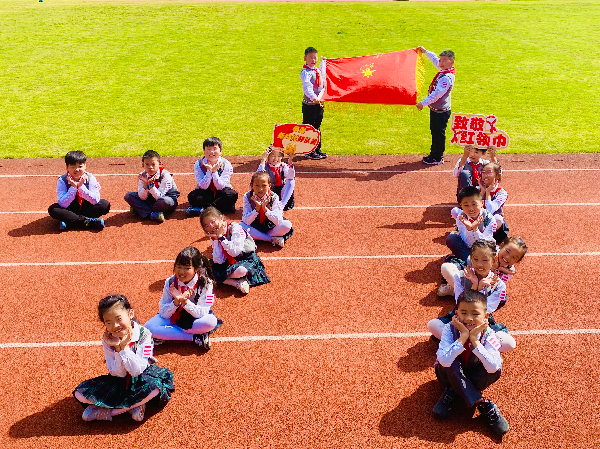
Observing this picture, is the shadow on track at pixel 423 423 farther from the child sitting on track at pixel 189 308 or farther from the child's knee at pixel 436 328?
the child sitting on track at pixel 189 308

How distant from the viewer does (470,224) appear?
8.10 metres

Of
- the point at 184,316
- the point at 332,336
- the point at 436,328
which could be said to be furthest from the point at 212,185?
the point at 436,328

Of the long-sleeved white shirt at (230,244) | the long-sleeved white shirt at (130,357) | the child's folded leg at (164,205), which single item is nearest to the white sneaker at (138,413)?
the long-sleeved white shirt at (130,357)

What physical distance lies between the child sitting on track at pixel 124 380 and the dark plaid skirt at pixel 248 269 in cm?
231

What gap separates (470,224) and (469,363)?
2.63 m

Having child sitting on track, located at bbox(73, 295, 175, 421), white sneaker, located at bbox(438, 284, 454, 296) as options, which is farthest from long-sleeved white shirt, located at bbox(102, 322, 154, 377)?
white sneaker, located at bbox(438, 284, 454, 296)

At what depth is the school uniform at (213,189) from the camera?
34.3 feet

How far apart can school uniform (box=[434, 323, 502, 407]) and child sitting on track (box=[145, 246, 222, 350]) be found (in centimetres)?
268

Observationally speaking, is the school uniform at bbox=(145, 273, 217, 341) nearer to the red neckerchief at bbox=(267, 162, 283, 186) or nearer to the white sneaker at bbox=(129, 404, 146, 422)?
the white sneaker at bbox=(129, 404, 146, 422)

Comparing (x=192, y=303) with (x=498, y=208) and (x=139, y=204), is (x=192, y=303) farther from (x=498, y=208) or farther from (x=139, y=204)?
(x=498, y=208)

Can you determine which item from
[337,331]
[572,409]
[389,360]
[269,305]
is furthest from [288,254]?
[572,409]

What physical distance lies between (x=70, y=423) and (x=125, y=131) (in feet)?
33.9

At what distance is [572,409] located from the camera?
19.9ft

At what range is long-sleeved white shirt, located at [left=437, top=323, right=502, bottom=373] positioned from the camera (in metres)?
5.73
